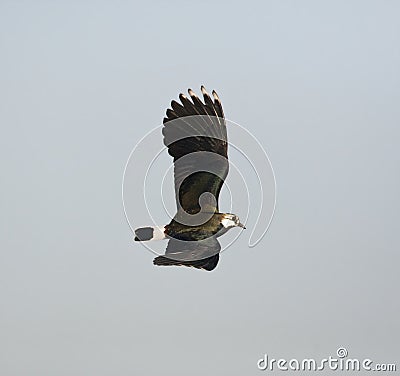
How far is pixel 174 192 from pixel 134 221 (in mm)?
456

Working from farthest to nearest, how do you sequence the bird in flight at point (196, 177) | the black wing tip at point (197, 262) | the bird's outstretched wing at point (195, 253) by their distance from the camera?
1. the bird in flight at point (196, 177)
2. the bird's outstretched wing at point (195, 253)
3. the black wing tip at point (197, 262)

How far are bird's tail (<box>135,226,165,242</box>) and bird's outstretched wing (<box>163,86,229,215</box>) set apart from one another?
26 cm

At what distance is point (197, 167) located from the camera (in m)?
7.18

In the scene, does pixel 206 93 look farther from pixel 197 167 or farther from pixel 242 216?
pixel 242 216

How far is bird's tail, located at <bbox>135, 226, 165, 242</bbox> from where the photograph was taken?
7160mm

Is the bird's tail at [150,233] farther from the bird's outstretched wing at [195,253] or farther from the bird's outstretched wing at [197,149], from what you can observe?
the bird's outstretched wing at [197,149]

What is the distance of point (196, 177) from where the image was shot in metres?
7.20

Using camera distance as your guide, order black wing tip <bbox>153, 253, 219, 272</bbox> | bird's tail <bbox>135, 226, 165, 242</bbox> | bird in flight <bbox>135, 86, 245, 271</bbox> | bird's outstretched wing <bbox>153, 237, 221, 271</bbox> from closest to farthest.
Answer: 1. black wing tip <bbox>153, 253, 219, 272</bbox>
2. bird's outstretched wing <bbox>153, 237, 221, 271</bbox>
3. bird in flight <bbox>135, 86, 245, 271</bbox>
4. bird's tail <bbox>135, 226, 165, 242</bbox>

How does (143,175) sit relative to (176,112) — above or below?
below

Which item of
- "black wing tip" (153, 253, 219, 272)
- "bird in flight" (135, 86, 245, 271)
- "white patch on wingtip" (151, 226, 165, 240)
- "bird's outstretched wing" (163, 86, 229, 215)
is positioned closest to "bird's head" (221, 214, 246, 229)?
"bird in flight" (135, 86, 245, 271)

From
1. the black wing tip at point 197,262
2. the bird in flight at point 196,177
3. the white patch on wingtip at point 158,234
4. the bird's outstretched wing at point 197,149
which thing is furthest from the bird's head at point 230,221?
the white patch on wingtip at point 158,234

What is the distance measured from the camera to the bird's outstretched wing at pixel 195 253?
691 cm

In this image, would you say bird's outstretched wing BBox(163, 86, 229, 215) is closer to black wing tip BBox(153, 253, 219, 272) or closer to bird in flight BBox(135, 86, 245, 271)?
bird in flight BBox(135, 86, 245, 271)

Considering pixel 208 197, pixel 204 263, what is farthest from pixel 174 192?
pixel 204 263
